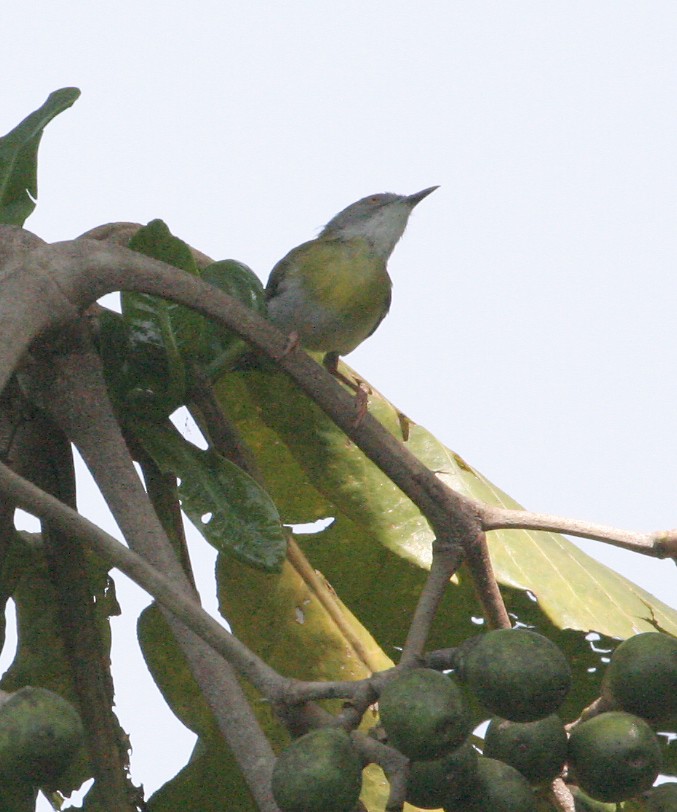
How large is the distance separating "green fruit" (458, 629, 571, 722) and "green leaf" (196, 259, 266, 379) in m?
0.84


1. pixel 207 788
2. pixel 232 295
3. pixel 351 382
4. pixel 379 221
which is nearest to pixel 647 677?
pixel 232 295

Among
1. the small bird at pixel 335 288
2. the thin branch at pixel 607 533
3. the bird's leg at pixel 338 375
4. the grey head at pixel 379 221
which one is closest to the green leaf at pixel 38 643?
the bird's leg at pixel 338 375

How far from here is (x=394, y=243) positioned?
12.7 feet

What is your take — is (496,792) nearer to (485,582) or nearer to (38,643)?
(485,582)

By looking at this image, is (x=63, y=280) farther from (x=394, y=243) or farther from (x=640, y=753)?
(x=394, y=243)

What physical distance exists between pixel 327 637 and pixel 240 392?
0.63m

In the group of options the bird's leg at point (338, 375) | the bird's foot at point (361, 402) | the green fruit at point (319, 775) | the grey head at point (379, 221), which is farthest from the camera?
the grey head at point (379, 221)

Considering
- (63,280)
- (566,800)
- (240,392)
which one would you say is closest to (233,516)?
(63,280)

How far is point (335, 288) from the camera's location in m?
3.44

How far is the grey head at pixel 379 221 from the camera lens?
3.79 metres

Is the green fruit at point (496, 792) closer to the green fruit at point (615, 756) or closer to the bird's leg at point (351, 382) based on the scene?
the green fruit at point (615, 756)

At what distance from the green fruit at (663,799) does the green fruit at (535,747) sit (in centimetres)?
10

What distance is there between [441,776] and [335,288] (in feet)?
7.76

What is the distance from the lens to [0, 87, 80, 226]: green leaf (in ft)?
6.37
